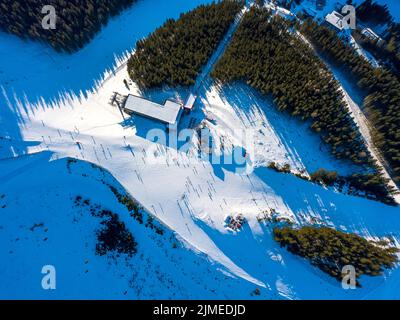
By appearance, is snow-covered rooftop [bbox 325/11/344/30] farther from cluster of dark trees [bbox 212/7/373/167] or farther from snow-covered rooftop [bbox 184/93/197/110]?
snow-covered rooftop [bbox 184/93/197/110]

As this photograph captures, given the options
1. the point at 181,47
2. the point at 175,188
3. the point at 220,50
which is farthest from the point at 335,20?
the point at 175,188

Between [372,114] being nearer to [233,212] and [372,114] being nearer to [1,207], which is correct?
[233,212]

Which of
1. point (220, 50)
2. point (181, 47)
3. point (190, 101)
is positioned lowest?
point (190, 101)

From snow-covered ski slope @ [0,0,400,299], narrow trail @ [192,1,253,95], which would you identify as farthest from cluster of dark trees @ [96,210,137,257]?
narrow trail @ [192,1,253,95]

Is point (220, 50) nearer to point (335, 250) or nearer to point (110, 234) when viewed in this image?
point (110, 234)

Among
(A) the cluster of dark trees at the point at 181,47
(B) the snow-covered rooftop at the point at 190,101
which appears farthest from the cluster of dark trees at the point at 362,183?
(A) the cluster of dark trees at the point at 181,47
